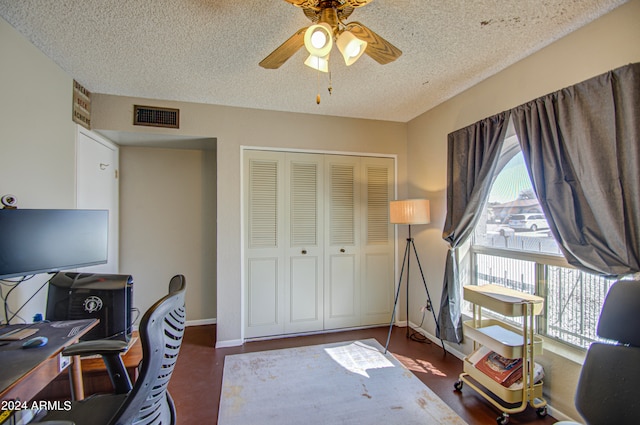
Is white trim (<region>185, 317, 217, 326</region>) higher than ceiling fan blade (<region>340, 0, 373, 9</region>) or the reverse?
the reverse

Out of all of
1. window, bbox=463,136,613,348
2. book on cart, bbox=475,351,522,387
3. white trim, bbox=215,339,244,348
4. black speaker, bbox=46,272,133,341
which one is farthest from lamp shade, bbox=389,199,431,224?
black speaker, bbox=46,272,133,341

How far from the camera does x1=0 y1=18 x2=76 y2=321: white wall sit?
1719mm

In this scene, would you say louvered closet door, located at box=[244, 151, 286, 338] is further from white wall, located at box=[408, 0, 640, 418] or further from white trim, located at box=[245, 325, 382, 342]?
Answer: white wall, located at box=[408, 0, 640, 418]

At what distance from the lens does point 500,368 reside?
1.99 m

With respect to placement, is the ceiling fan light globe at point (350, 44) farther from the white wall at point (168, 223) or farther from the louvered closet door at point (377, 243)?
the white wall at point (168, 223)

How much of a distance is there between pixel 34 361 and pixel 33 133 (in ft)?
5.32

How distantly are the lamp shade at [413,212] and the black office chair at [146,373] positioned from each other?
2181 mm

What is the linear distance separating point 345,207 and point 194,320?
7.84ft

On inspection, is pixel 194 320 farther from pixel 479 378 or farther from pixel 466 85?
pixel 466 85

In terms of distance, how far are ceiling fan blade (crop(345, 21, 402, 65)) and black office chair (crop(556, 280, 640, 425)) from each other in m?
1.54

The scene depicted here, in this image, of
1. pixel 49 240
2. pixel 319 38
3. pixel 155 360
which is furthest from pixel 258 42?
pixel 155 360

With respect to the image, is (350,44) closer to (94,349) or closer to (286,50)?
(286,50)

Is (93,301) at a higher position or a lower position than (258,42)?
lower

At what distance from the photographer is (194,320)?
353 centimetres
